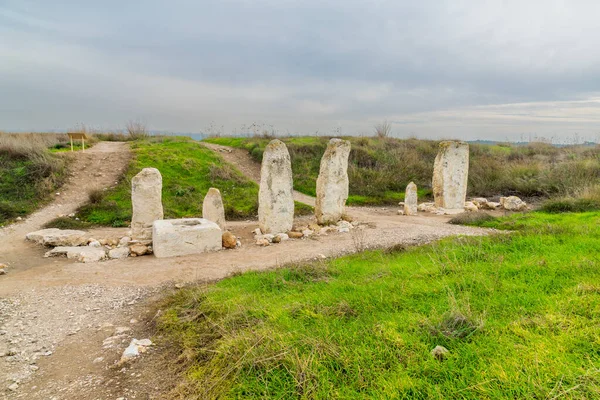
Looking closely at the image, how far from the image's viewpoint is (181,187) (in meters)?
15.0

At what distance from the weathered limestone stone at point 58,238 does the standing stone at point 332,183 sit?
6.62 m

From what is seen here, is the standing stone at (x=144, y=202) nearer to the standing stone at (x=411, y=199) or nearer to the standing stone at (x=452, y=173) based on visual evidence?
the standing stone at (x=411, y=199)

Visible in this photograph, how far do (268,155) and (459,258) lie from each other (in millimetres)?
6089

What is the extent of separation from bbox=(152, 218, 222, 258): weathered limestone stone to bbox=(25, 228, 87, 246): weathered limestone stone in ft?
6.86

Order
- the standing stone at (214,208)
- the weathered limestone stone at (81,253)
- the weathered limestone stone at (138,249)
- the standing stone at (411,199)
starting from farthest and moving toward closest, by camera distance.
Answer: the standing stone at (411,199) → the standing stone at (214,208) → the weathered limestone stone at (138,249) → the weathered limestone stone at (81,253)

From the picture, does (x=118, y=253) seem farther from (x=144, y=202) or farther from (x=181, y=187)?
(x=181, y=187)

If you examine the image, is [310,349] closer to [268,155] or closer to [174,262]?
[174,262]

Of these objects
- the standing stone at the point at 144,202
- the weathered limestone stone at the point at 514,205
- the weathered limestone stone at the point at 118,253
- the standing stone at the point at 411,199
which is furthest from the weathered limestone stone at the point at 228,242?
the weathered limestone stone at the point at 514,205

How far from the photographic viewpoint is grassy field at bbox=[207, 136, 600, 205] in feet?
54.9

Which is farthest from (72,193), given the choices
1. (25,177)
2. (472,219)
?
(472,219)

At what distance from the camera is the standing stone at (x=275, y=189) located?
1052 cm

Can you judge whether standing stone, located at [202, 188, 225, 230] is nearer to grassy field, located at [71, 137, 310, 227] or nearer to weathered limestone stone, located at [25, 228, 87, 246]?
grassy field, located at [71, 137, 310, 227]

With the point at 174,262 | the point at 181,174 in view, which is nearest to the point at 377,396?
the point at 174,262

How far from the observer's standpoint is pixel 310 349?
3543mm
